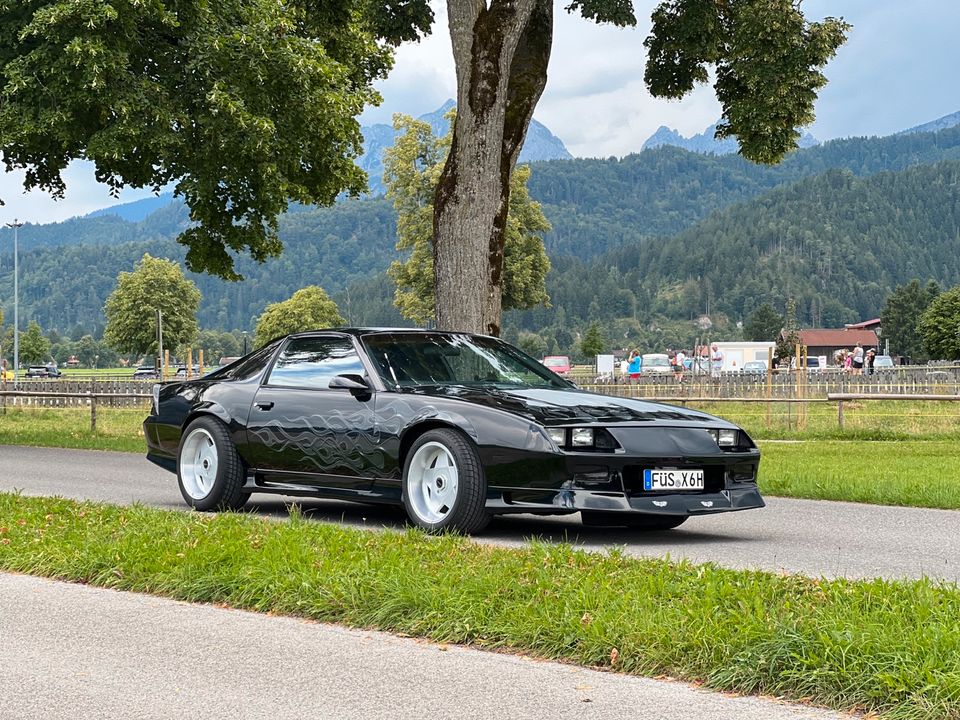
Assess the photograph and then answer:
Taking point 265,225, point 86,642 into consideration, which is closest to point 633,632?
point 86,642

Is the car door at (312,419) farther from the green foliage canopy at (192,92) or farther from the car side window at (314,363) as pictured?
the green foliage canopy at (192,92)

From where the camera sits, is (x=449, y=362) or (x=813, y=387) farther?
(x=813, y=387)

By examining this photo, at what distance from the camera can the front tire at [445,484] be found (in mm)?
8828

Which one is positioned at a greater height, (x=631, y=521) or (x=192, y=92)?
(x=192, y=92)

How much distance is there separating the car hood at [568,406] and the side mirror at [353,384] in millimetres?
428

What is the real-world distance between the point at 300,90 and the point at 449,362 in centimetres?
1208

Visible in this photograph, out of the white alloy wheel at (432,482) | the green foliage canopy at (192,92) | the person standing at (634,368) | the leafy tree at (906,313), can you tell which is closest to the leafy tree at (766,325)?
the leafy tree at (906,313)

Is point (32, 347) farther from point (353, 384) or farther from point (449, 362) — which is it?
point (353, 384)

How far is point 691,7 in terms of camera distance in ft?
73.2

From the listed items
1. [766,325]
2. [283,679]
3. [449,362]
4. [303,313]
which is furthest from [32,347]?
[283,679]

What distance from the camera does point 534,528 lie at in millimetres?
10008

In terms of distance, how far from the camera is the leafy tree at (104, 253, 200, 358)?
102688mm

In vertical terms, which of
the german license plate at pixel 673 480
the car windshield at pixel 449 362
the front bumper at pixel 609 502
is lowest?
the front bumper at pixel 609 502

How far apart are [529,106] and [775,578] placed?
46.4 feet
